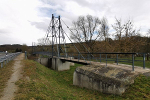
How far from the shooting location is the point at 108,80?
5820mm

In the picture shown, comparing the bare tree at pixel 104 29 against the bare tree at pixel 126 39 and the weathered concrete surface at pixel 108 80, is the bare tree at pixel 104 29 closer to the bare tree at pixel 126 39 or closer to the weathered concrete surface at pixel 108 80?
the bare tree at pixel 126 39

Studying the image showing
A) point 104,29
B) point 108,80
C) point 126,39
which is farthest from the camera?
point 104,29

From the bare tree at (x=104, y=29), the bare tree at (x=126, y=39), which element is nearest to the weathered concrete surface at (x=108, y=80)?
the bare tree at (x=126, y=39)

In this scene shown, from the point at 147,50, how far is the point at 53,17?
21131mm

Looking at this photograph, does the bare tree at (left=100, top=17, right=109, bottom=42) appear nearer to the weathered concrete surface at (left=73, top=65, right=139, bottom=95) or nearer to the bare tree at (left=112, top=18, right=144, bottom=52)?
the bare tree at (left=112, top=18, right=144, bottom=52)

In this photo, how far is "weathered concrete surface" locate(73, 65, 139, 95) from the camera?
528 cm

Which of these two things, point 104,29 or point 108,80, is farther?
point 104,29

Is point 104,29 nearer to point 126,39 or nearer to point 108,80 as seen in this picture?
point 126,39

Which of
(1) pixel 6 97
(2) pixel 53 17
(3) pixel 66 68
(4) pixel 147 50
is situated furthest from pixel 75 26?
(1) pixel 6 97

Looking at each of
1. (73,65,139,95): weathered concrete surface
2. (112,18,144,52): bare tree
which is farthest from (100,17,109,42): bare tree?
(73,65,139,95): weathered concrete surface

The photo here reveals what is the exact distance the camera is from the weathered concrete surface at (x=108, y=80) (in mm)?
5279

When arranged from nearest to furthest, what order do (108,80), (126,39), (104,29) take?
(108,80) < (126,39) < (104,29)

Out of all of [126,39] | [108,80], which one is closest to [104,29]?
[126,39]

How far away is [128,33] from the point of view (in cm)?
1527
